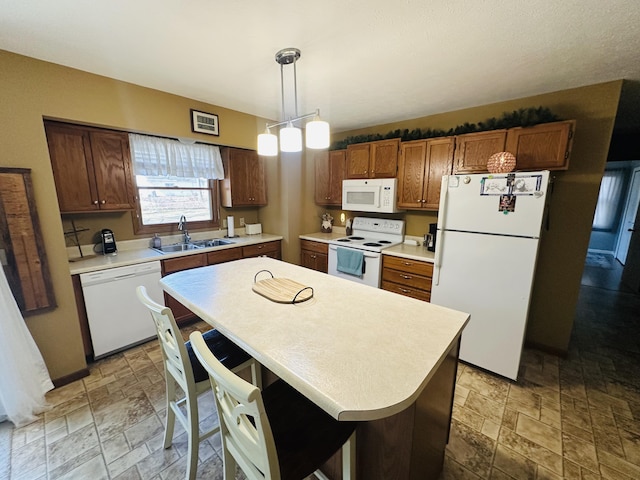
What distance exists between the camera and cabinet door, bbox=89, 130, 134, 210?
2402mm

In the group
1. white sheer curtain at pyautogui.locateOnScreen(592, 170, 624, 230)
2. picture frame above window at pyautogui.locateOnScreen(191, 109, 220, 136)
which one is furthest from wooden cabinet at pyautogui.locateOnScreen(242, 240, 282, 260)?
white sheer curtain at pyautogui.locateOnScreen(592, 170, 624, 230)

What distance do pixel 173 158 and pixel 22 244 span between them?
1.55 m

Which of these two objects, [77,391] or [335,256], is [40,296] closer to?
[77,391]

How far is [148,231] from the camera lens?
300cm

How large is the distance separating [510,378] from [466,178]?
1727 millimetres

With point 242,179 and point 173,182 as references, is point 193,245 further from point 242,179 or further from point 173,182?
point 242,179

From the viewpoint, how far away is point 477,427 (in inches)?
68.5

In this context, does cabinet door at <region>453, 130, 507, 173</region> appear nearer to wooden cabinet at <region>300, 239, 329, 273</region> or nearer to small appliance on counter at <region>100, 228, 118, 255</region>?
wooden cabinet at <region>300, 239, 329, 273</region>

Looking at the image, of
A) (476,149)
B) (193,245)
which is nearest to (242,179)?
(193,245)

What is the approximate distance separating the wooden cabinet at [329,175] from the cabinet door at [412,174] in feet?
2.90

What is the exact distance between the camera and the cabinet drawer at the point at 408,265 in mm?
2635

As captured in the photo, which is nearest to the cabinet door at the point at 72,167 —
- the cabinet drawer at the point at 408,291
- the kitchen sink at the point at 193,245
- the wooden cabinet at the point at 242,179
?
the kitchen sink at the point at 193,245

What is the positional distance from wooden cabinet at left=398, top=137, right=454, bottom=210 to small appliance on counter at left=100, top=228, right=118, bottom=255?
3.19 m

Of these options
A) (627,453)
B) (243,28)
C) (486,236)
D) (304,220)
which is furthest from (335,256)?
(627,453)
